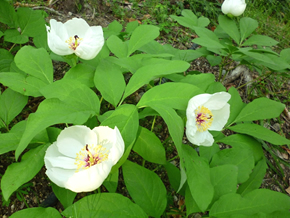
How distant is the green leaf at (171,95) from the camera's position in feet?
3.33

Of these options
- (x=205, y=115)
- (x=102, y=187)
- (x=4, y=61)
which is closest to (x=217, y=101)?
(x=205, y=115)

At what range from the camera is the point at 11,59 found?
4.94 ft

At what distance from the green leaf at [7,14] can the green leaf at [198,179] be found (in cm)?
138

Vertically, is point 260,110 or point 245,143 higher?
point 260,110

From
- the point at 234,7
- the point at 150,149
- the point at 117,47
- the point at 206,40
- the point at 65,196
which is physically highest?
the point at 234,7

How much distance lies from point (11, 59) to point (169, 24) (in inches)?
71.8

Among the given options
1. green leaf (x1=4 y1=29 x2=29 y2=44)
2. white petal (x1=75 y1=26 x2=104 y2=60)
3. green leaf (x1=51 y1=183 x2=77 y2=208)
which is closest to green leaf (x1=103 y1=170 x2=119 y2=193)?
green leaf (x1=51 y1=183 x2=77 y2=208)

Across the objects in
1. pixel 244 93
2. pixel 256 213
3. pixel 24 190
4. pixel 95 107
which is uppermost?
pixel 95 107

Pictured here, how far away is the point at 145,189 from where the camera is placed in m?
1.01

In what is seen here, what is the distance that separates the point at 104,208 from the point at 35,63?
810 millimetres

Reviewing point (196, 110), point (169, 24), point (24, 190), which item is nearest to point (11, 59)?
point (24, 190)

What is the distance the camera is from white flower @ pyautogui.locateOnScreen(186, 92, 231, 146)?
1.01 metres

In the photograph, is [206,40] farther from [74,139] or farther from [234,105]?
[74,139]

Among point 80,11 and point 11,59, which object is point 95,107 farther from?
point 80,11
